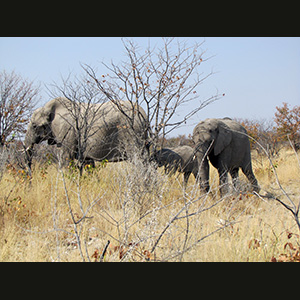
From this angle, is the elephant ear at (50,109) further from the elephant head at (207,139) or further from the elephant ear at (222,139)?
the elephant ear at (222,139)

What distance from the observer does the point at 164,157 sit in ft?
30.0

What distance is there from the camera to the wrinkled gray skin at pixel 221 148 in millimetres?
7301

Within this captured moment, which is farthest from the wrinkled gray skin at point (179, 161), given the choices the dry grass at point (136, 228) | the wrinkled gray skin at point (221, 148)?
the dry grass at point (136, 228)

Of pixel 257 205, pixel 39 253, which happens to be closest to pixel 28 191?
pixel 39 253

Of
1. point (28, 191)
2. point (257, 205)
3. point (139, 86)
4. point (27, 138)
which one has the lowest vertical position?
point (257, 205)

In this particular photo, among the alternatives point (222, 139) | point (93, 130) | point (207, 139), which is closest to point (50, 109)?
point (93, 130)

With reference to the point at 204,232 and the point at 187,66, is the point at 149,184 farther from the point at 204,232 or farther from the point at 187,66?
the point at 187,66

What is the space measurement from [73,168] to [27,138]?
2131 millimetres

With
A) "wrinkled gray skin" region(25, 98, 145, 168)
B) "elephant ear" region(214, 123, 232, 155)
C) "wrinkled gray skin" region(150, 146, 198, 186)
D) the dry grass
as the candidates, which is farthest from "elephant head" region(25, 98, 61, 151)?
"elephant ear" region(214, 123, 232, 155)

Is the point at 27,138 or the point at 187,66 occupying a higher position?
the point at 187,66

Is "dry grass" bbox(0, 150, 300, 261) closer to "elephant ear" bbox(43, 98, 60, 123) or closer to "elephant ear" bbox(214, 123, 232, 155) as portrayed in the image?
"elephant ear" bbox(214, 123, 232, 155)

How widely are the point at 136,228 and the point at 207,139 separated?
3197 mm

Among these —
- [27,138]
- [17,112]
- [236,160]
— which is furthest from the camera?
[17,112]

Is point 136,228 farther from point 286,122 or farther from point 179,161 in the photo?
point 286,122
